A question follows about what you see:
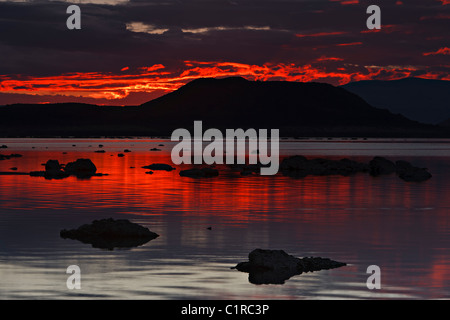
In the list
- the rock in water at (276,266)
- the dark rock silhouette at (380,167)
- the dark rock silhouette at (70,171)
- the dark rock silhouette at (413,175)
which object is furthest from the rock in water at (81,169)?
the rock in water at (276,266)

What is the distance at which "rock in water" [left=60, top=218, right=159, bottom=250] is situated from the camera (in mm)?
25266

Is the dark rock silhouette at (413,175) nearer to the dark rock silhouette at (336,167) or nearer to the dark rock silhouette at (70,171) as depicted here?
the dark rock silhouette at (336,167)

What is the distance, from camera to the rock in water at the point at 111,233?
82.9 feet

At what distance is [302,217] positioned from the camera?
32.7 meters

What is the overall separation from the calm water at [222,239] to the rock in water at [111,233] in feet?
2.37

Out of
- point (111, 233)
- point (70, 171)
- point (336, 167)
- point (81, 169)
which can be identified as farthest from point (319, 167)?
point (111, 233)

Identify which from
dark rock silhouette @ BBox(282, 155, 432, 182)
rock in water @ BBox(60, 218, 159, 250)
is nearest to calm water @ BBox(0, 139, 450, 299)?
rock in water @ BBox(60, 218, 159, 250)

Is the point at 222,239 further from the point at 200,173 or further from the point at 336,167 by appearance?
the point at 336,167

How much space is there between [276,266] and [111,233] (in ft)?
25.7

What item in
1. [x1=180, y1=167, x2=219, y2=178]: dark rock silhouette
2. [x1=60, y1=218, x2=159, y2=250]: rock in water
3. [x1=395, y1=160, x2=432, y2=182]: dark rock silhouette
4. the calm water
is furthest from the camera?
[x1=180, y1=167, x2=219, y2=178]: dark rock silhouette

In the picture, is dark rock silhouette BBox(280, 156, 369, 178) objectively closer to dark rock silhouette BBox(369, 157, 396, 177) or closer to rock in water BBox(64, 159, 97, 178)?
dark rock silhouette BBox(369, 157, 396, 177)

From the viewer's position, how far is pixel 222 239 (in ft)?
84.2

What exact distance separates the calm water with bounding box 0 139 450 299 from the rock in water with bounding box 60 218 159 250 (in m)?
0.72

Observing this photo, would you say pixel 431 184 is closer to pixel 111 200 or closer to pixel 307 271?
pixel 111 200
